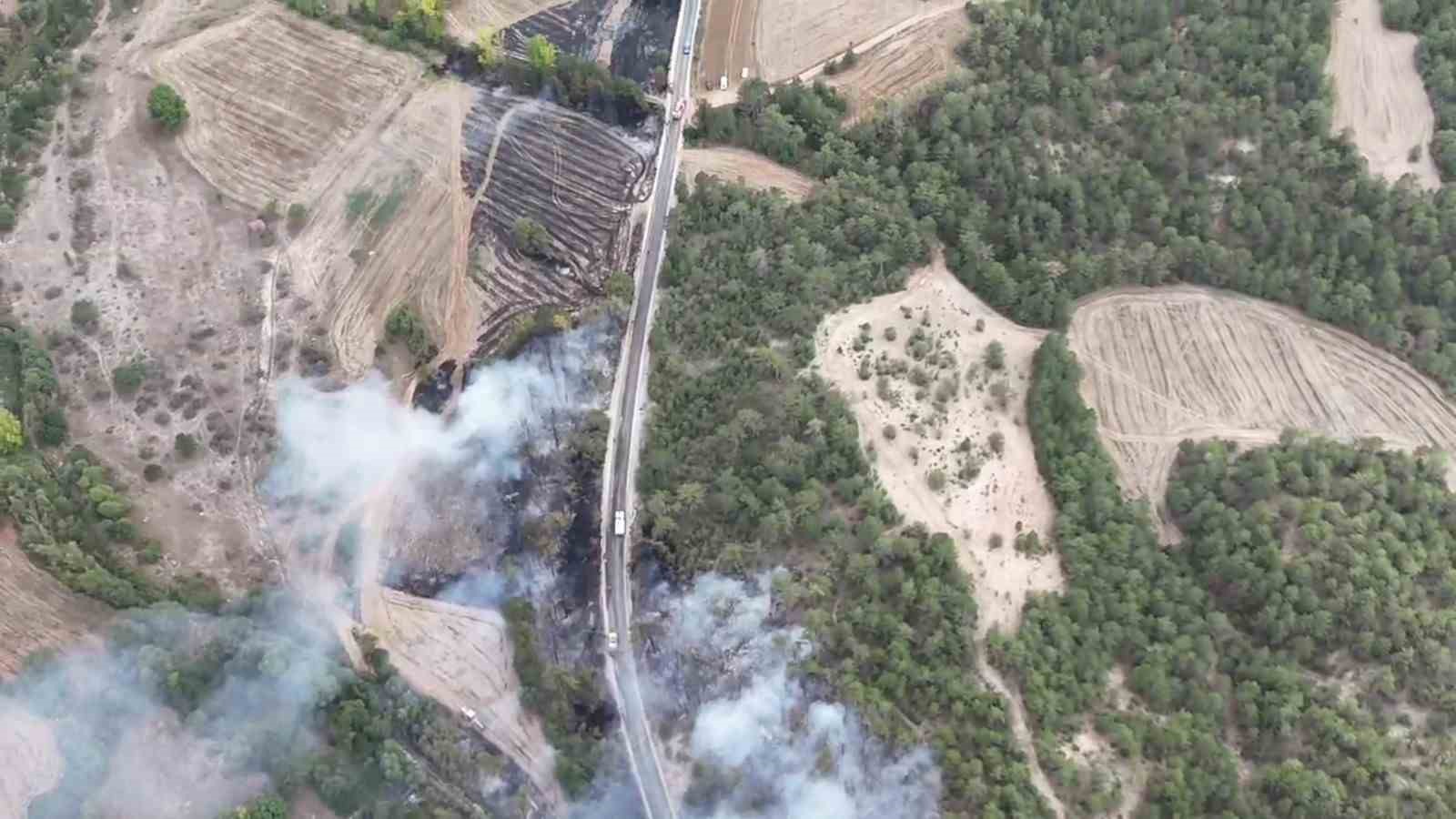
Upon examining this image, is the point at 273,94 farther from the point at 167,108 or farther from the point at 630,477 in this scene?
the point at 630,477

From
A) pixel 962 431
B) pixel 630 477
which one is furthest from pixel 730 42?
pixel 962 431

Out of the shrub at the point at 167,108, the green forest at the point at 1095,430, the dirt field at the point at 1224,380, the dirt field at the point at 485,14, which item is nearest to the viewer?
the green forest at the point at 1095,430

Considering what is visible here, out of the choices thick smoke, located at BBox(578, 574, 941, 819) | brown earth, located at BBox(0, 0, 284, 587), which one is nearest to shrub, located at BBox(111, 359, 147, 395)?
brown earth, located at BBox(0, 0, 284, 587)

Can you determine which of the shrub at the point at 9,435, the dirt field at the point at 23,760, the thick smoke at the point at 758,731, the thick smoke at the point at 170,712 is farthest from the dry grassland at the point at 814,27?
the dirt field at the point at 23,760

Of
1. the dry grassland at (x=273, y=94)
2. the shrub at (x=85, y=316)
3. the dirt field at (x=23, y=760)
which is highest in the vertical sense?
the dry grassland at (x=273, y=94)

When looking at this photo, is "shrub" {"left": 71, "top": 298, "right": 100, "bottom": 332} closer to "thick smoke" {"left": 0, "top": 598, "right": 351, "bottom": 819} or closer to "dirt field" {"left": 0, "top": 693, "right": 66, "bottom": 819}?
"thick smoke" {"left": 0, "top": 598, "right": 351, "bottom": 819}

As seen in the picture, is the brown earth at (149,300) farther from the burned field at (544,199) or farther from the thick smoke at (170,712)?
the burned field at (544,199)

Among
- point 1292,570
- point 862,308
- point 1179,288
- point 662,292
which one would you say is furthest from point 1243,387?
point 662,292
